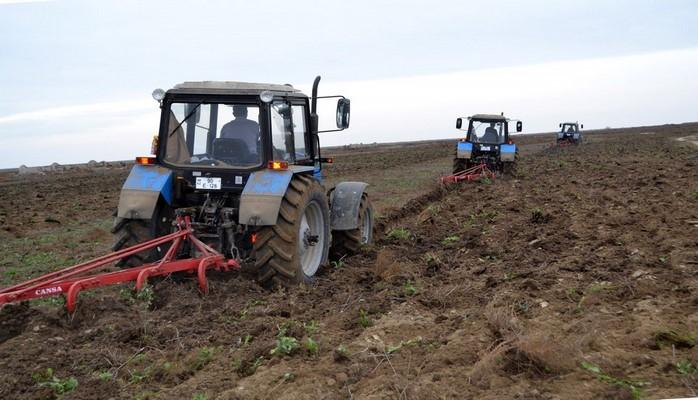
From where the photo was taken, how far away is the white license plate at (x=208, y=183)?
6191 mm

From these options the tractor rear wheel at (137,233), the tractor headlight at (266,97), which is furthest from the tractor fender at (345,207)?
the tractor rear wheel at (137,233)

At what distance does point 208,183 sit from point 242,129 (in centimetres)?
68

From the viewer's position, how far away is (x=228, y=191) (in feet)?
20.5

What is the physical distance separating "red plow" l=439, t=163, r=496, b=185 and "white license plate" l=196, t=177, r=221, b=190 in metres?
10.7

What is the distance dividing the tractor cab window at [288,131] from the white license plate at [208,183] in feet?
2.09

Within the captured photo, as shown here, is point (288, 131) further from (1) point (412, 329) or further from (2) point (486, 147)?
(2) point (486, 147)

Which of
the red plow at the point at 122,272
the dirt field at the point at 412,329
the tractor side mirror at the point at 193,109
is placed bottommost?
the dirt field at the point at 412,329

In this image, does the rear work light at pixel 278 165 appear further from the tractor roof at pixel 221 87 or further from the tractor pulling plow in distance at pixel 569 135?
the tractor pulling plow in distance at pixel 569 135

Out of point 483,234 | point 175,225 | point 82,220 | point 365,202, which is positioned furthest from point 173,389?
point 82,220

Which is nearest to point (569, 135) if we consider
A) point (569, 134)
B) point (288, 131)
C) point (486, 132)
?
point (569, 134)

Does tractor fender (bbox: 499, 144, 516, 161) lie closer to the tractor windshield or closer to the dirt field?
the dirt field

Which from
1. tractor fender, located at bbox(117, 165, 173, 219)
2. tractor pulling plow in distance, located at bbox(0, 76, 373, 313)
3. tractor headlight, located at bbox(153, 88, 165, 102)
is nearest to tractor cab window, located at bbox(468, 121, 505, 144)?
tractor pulling plow in distance, located at bbox(0, 76, 373, 313)

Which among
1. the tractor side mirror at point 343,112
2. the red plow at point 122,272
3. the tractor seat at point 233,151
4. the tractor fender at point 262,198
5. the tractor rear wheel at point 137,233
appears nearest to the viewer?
the red plow at point 122,272

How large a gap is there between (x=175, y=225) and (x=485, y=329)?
322 cm
